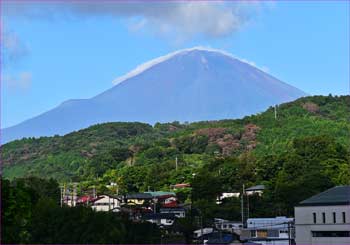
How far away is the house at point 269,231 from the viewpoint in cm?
2486

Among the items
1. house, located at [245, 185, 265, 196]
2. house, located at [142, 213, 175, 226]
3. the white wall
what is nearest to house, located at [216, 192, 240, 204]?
house, located at [245, 185, 265, 196]

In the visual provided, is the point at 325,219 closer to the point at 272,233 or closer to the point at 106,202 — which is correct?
the point at 272,233

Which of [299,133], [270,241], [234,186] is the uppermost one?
[299,133]

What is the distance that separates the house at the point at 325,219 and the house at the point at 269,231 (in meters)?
0.79

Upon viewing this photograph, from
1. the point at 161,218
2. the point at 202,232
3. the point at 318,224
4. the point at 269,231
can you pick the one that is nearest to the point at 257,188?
the point at 161,218

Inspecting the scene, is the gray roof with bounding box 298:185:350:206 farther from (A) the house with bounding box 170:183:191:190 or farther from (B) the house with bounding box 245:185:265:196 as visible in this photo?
(A) the house with bounding box 170:183:191:190

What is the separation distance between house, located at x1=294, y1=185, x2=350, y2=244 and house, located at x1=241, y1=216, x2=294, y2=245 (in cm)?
79

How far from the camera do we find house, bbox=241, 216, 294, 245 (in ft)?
81.6

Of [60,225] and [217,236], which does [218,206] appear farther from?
[60,225]

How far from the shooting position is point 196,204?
31625 mm

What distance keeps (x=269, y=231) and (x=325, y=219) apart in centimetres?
314

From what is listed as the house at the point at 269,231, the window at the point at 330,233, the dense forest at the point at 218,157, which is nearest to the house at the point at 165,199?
the dense forest at the point at 218,157

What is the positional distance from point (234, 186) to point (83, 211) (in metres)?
18.9

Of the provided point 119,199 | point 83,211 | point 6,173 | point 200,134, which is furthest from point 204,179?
point 6,173
